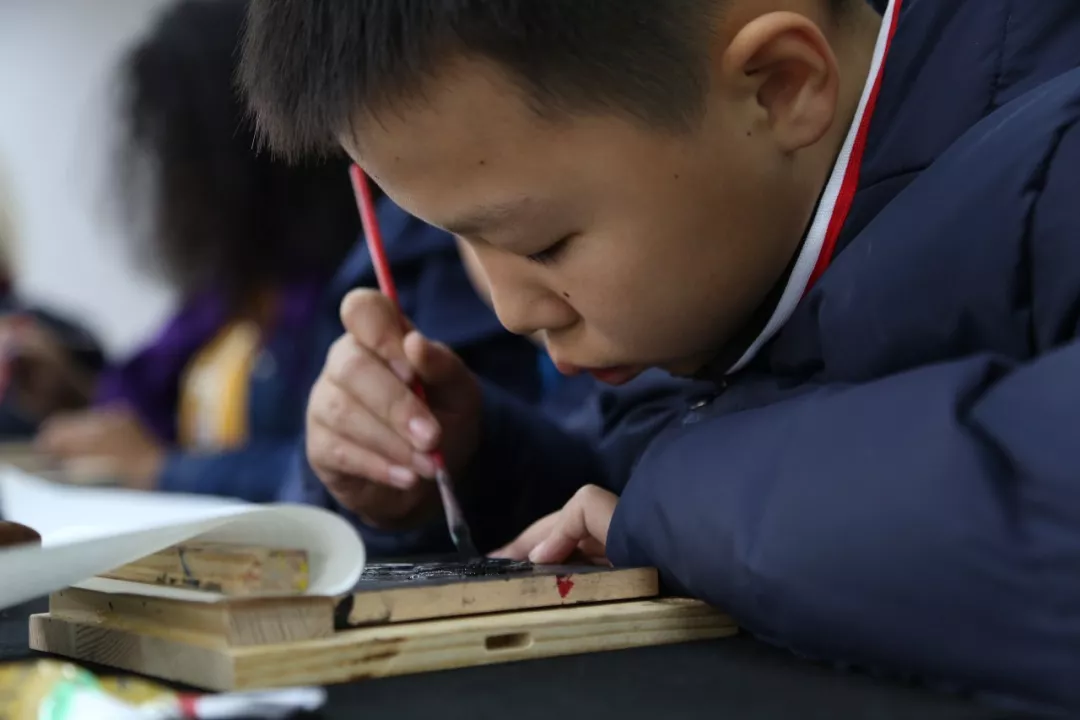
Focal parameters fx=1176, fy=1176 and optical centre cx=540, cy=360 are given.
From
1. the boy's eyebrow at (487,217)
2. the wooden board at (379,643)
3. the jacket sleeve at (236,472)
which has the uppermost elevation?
the jacket sleeve at (236,472)

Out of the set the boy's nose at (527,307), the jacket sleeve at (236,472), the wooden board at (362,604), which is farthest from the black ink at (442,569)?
Answer: the jacket sleeve at (236,472)

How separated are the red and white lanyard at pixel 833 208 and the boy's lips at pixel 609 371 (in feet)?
0.27

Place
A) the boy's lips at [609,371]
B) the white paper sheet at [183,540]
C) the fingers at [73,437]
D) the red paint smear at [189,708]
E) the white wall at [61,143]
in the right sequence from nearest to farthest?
the red paint smear at [189,708]
the white paper sheet at [183,540]
the boy's lips at [609,371]
the fingers at [73,437]
the white wall at [61,143]

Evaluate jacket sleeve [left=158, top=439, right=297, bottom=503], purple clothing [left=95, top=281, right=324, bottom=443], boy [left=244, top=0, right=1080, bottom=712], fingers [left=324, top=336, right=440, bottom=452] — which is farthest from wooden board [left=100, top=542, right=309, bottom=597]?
purple clothing [left=95, top=281, right=324, bottom=443]

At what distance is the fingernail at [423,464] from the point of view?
30.1 inches

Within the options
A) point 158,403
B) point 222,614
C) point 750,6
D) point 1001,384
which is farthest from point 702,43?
point 158,403

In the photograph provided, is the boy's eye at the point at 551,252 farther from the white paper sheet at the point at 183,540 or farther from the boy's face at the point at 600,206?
the white paper sheet at the point at 183,540

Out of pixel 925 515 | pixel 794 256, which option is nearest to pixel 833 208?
pixel 794 256

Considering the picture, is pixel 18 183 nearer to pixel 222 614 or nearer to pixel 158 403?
pixel 158 403

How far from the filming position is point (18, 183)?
2.99 m

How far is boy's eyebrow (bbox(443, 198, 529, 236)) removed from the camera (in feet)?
1.85

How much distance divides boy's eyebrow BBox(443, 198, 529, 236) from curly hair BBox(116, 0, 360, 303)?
0.94m

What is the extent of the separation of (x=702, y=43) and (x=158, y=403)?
1456 millimetres

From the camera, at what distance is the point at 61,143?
2.98 meters
